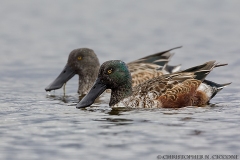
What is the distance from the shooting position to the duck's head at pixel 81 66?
45.6 feet

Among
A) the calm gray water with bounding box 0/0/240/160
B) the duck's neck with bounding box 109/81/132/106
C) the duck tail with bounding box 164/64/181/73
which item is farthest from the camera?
the duck tail with bounding box 164/64/181/73

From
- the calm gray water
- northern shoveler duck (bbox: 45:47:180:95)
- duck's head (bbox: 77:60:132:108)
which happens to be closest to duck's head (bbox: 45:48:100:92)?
northern shoveler duck (bbox: 45:47:180:95)

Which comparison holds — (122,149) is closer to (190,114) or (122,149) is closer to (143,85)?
(190,114)

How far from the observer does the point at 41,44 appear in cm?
1819

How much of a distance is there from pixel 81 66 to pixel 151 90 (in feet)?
10.4

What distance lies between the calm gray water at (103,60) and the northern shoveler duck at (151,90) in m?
0.26

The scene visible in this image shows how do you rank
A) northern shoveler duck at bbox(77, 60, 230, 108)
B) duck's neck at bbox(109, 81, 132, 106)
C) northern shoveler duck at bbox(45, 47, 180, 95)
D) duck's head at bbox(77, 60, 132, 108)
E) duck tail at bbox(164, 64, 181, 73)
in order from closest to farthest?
1. northern shoveler duck at bbox(77, 60, 230, 108)
2. duck's head at bbox(77, 60, 132, 108)
3. duck's neck at bbox(109, 81, 132, 106)
4. northern shoveler duck at bbox(45, 47, 180, 95)
5. duck tail at bbox(164, 64, 181, 73)

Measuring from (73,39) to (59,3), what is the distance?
13.9ft

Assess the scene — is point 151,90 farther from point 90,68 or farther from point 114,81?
point 90,68

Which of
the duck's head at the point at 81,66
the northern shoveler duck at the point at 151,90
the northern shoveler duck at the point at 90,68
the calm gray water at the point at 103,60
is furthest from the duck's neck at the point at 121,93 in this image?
the duck's head at the point at 81,66

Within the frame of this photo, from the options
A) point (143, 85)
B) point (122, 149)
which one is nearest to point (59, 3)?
point (143, 85)

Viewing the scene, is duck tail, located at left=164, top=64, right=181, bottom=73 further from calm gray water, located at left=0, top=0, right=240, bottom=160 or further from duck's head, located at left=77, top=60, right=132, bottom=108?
duck's head, located at left=77, top=60, right=132, bottom=108

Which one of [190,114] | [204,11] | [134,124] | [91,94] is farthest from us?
[204,11]

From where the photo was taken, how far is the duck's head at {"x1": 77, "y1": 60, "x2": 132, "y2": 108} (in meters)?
11.4
